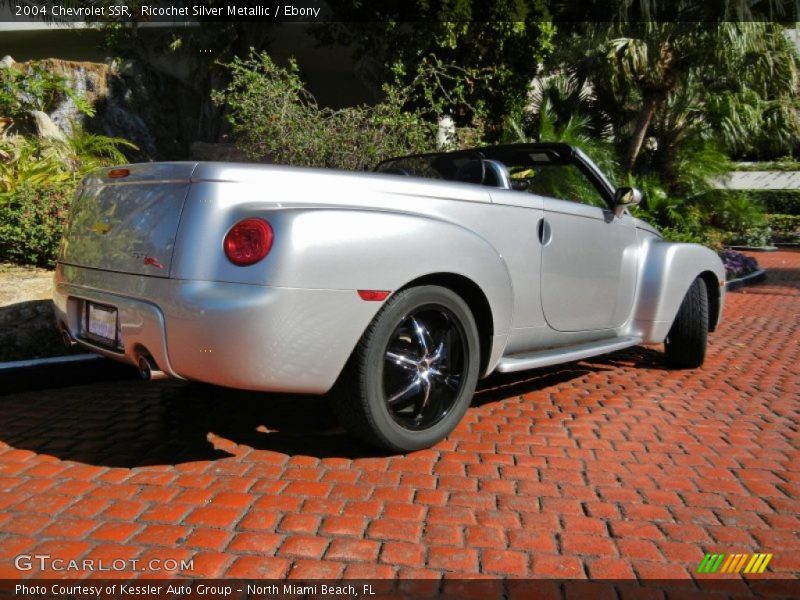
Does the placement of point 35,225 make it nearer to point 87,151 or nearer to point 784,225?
point 87,151

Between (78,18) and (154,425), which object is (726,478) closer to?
(154,425)

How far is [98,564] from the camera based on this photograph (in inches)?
86.1

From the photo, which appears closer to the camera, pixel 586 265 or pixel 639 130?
pixel 586 265

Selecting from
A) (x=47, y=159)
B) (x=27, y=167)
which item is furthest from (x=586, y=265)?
(x=47, y=159)

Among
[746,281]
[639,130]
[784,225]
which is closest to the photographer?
[746,281]

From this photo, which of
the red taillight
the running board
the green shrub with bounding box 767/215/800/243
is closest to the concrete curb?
the running board

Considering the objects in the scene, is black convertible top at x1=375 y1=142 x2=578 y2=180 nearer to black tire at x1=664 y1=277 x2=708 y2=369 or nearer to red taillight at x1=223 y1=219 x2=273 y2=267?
black tire at x1=664 y1=277 x2=708 y2=369

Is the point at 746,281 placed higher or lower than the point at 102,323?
lower

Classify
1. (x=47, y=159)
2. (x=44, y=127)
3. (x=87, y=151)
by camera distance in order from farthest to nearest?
(x=44, y=127) < (x=87, y=151) < (x=47, y=159)

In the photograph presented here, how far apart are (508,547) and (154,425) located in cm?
206

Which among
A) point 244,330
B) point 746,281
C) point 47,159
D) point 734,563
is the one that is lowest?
point 734,563

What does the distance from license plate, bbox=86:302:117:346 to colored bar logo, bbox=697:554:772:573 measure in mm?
2454

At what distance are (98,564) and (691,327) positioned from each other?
4.01m

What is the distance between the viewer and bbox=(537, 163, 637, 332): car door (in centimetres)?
366
